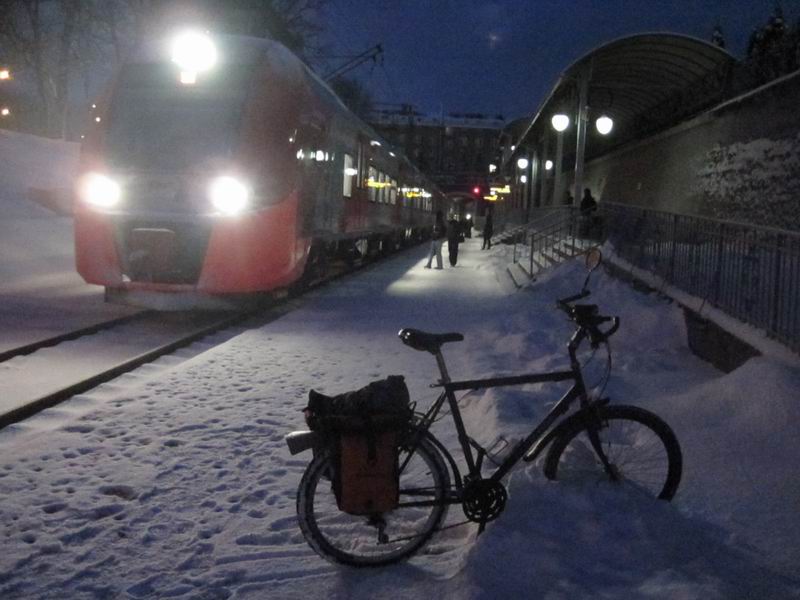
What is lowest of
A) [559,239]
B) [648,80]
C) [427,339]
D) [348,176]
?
[427,339]

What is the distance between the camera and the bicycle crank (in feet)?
13.8

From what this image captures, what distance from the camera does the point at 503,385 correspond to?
424cm

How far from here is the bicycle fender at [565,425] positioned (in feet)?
14.5

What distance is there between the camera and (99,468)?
5539 millimetres

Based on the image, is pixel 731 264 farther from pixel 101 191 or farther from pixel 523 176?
pixel 523 176

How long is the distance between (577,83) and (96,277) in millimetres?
15359

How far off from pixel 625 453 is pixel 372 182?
57.8 feet

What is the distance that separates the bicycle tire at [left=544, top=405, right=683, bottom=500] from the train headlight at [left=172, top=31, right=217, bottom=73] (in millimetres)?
9270

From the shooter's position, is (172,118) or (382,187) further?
(382,187)

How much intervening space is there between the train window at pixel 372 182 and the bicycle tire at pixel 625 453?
660 inches

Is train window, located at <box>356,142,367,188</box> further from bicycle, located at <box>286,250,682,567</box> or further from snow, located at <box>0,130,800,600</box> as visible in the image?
bicycle, located at <box>286,250,682,567</box>

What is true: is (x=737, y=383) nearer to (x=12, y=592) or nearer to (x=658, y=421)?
(x=658, y=421)

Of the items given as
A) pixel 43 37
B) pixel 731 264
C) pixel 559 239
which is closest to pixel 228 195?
pixel 731 264

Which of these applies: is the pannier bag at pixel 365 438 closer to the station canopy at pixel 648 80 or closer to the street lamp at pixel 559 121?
the station canopy at pixel 648 80
